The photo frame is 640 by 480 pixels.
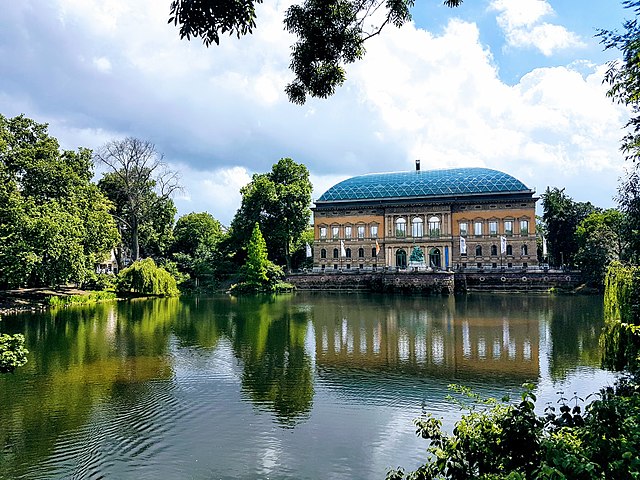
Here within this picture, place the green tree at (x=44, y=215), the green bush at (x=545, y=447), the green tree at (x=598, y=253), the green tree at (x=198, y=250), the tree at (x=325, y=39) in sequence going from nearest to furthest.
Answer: the green bush at (x=545, y=447), the tree at (x=325, y=39), the green tree at (x=44, y=215), the green tree at (x=598, y=253), the green tree at (x=198, y=250)

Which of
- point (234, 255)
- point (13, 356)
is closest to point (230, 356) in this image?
point (13, 356)

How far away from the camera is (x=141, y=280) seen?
4084cm

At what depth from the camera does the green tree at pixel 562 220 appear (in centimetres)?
5375

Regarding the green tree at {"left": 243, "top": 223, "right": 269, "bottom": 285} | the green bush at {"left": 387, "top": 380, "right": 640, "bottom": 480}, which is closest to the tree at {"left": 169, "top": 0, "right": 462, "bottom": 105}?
the green bush at {"left": 387, "top": 380, "right": 640, "bottom": 480}

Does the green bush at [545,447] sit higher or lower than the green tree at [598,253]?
lower

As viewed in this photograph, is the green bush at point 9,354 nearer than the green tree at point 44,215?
Yes

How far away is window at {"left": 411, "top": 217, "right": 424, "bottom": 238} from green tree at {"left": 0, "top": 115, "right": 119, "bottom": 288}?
98.4 ft

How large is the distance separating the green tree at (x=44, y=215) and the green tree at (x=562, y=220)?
44.5 m

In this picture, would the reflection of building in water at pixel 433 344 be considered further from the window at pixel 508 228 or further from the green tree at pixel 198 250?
the green tree at pixel 198 250

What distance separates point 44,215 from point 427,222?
36065mm

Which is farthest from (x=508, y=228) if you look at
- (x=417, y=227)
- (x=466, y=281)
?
(x=466, y=281)

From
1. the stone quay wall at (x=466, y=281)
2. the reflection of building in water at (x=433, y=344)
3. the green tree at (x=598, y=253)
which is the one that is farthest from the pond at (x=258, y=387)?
the stone quay wall at (x=466, y=281)

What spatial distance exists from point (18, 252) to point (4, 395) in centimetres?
2149

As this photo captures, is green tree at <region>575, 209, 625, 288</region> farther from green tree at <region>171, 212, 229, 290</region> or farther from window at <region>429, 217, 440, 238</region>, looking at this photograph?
green tree at <region>171, 212, 229, 290</region>
